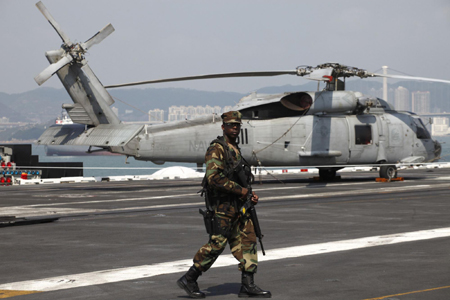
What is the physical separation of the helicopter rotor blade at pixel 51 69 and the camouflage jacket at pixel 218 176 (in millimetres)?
17139

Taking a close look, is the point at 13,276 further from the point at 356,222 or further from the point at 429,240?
the point at 356,222

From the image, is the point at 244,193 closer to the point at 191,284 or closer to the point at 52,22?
the point at 191,284

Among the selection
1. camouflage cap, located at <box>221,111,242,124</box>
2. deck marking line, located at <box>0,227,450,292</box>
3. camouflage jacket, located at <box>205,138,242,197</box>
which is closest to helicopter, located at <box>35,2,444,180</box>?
deck marking line, located at <box>0,227,450,292</box>

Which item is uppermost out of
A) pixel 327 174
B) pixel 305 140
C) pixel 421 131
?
pixel 421 131

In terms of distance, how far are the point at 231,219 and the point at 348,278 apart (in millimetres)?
1846

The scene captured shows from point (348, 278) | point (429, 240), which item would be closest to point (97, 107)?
point (429, 240)

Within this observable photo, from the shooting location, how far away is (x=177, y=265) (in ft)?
30.5

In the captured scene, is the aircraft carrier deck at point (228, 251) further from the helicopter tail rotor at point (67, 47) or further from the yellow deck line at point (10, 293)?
the helicopter tail rotor at point (67, 47)

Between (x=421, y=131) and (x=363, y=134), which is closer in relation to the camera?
(x=363, y=134)

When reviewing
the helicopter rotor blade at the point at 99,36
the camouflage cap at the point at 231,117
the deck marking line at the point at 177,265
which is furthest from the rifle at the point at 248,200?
the helicopter rotor blade at the point at 99,36

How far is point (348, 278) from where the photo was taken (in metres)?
7.98

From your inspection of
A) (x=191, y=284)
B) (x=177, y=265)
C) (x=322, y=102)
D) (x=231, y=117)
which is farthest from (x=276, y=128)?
(x=191, y=284)

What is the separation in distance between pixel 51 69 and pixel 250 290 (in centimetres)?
1906

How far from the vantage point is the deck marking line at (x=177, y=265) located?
26.5 feet
